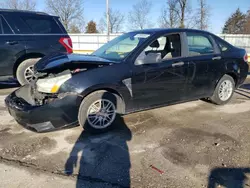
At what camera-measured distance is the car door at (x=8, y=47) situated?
19.3ft

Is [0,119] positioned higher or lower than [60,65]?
lower

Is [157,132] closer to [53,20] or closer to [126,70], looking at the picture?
[126,70]

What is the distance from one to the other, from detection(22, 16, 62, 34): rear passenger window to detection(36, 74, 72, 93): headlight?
3.36 m

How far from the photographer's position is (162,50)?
4.54 metres

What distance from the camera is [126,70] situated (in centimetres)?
375

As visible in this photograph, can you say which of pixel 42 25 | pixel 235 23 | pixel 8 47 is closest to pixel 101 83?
pixel 8 47

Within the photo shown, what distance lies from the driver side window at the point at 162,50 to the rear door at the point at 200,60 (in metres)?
0.23

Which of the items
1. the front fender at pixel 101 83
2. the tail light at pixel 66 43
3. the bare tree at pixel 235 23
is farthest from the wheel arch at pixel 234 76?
the bare tree at pixel 235 23

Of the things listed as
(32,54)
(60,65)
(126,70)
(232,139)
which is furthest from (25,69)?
(232,139)

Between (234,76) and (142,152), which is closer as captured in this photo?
(142,152)

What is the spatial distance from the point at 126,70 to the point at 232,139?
6.42 ft

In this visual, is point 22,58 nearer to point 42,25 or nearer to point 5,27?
point 5,27

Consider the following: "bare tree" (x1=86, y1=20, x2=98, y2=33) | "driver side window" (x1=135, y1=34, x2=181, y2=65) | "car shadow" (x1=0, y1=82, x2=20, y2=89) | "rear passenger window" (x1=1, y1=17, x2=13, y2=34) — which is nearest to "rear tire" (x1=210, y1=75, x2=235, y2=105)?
"driver side window" (x1=135, y1=34, x2=181, y2=65)

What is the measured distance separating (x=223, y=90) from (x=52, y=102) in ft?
12.3
